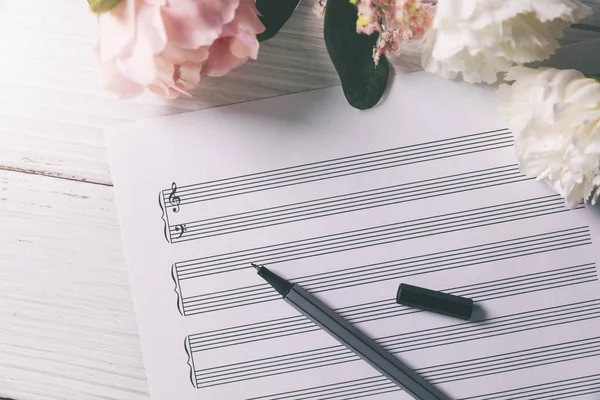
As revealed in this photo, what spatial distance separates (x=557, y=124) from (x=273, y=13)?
0.76 ft

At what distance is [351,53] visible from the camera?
0.48 m

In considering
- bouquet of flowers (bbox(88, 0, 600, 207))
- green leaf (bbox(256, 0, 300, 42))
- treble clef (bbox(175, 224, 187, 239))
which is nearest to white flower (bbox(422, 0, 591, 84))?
bouquet of flowers (bbox(88, 0, 600, 207))

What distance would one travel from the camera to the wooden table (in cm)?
52

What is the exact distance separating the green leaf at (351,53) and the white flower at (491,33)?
5cm

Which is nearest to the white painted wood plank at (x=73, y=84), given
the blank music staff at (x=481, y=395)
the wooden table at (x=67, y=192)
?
the wooden table at (x=67, y=192)

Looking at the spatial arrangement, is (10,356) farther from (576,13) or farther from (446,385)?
(576,13)

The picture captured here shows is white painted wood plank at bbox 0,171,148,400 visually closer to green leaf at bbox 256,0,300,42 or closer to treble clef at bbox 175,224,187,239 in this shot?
treble clef at bbox 175,224,187,239

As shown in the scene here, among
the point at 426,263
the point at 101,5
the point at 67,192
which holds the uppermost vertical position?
the point at 101,5

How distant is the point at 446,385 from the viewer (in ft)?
1.67

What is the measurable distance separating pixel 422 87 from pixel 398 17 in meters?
0.13

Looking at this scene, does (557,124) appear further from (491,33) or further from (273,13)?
(273,13)

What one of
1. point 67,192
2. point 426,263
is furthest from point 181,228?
point 426,263

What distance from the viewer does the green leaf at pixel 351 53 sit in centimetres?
47

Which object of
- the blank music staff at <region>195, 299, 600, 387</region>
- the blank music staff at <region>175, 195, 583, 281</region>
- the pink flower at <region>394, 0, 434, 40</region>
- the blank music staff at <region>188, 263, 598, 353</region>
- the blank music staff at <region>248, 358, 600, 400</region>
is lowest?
the blank music staff at <region>248, 358, 600, 400</region>
